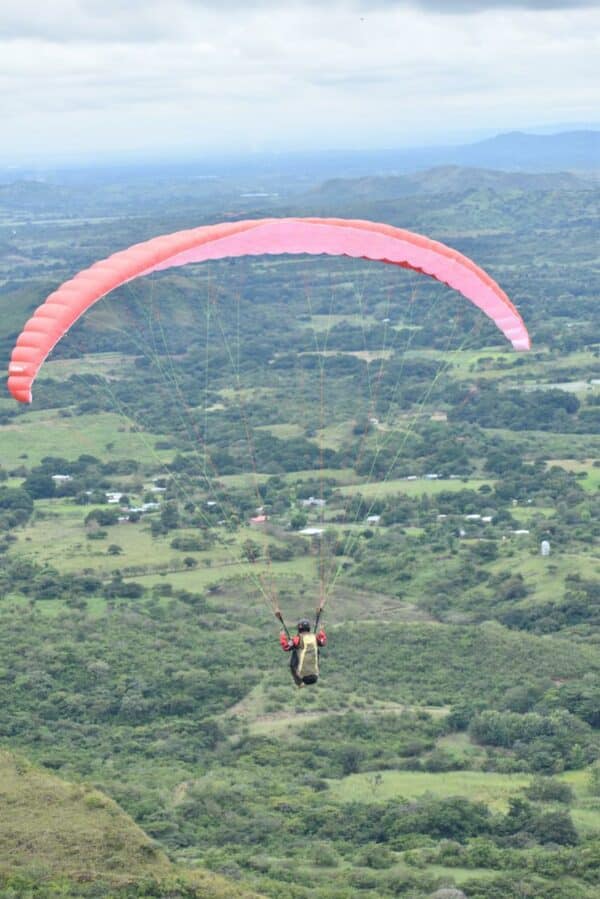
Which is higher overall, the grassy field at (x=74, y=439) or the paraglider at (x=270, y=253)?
the paraglider at (x=270, y=253)

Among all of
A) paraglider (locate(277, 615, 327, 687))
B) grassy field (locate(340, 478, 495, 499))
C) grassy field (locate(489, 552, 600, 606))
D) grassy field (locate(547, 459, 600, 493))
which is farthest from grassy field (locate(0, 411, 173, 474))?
paraglider (locate(277, 615, 327, 687))

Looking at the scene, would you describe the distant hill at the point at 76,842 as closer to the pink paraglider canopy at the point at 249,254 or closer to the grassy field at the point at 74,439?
the pink paraglider canopy at the point at 249,254

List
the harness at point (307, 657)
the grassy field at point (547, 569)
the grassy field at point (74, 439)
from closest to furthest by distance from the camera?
the harness at point (307, 657) → the grassy field at point (547, 569) → the grassy field at point (74, 439)

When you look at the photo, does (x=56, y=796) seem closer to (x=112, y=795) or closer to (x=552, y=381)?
(x=112, y=795)

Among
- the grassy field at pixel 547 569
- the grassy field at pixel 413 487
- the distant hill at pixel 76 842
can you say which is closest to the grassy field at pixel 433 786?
the distant hill at pixel 76 842

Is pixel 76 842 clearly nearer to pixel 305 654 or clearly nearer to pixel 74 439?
pixel 305 654

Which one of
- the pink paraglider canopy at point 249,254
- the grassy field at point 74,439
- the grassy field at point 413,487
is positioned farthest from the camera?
the grassy field at point 74,439

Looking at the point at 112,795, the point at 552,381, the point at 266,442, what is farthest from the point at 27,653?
the point at 552,381
